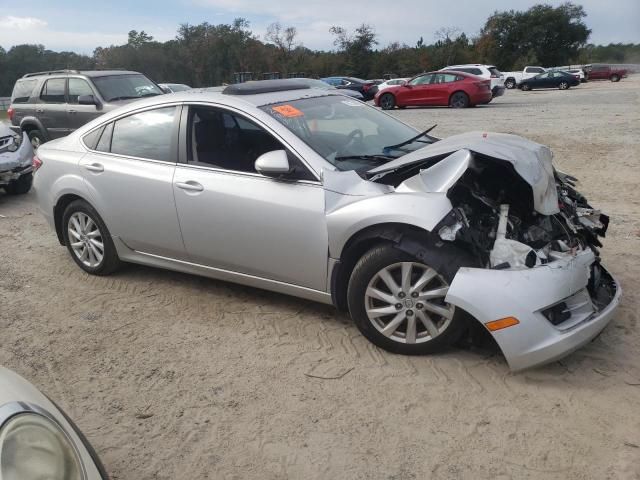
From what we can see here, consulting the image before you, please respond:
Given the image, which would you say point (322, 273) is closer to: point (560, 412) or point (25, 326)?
point (560, 412)

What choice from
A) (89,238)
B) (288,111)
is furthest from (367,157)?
(89,238)

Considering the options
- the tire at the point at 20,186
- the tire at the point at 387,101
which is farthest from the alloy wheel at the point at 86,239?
the tire at the point at 387,101

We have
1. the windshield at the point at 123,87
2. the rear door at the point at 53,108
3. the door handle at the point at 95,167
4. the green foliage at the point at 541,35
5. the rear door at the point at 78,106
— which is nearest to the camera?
the door handle at the point at 95,167

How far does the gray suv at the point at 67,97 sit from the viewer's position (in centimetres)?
1037

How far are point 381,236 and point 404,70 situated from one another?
55.7 metres

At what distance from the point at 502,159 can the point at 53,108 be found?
10124 millimetres

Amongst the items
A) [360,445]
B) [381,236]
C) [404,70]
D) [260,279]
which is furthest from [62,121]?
[404,70]

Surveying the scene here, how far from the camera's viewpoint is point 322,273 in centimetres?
366

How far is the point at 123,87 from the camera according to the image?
35.2ft

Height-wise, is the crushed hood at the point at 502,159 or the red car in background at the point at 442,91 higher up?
the crushed hood at the point at 502,159

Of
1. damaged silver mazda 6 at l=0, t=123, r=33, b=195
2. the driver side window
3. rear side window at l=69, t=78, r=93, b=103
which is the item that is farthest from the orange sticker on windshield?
rear side window at l=69, t=78, r=93, b=103

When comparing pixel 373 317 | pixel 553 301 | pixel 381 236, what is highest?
pixel 381 236

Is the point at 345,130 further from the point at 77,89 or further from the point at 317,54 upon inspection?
the point at 317,54

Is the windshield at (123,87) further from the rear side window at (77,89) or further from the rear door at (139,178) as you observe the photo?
the rear door at (139,178)
